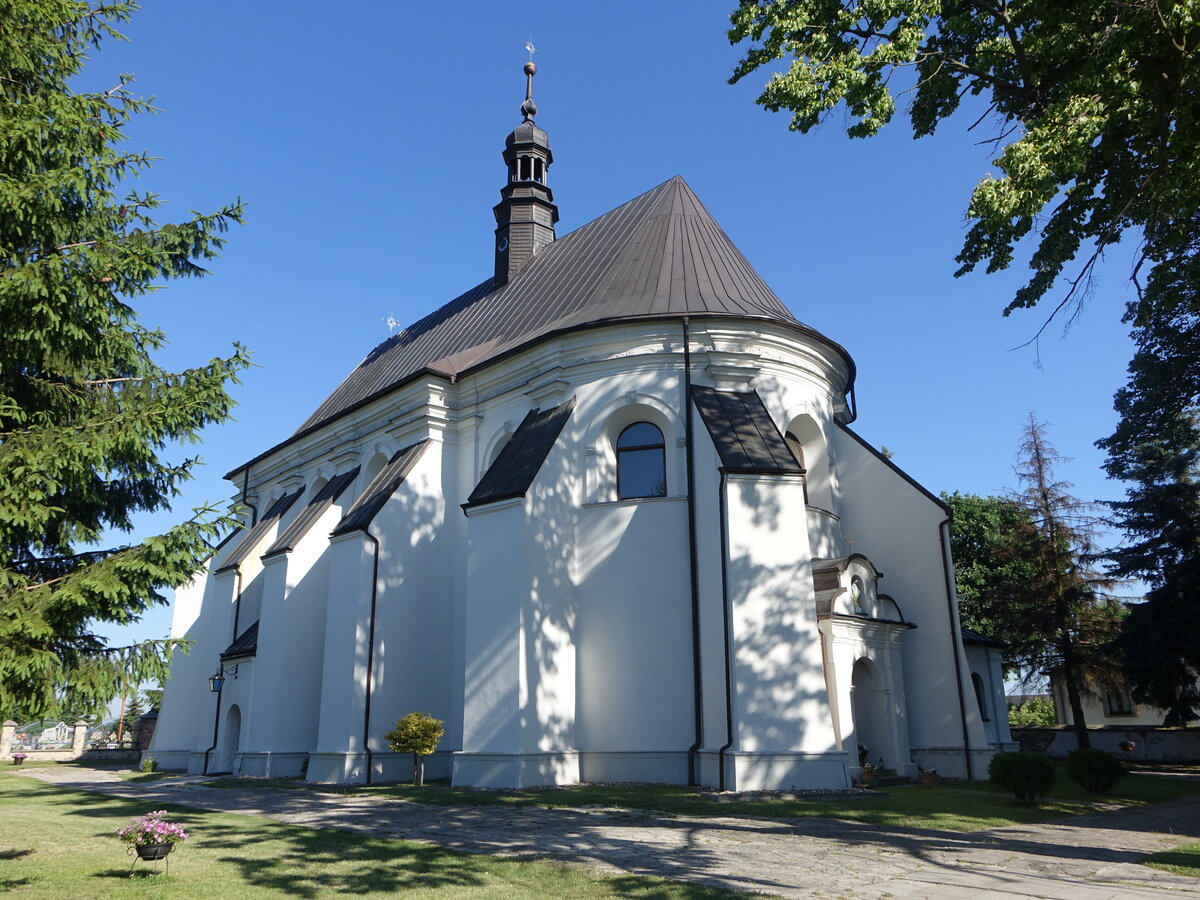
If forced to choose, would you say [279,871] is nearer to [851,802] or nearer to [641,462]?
[851,802]

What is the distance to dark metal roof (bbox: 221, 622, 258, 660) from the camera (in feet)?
72.0

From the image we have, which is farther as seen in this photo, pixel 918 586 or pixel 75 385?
pixel 918 586

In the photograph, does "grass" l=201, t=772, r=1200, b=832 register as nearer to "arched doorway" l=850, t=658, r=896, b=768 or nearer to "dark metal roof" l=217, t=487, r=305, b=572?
"arched doorway" l=850, t=658, r=896, b=768

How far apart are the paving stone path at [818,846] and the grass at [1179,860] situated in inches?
6.2

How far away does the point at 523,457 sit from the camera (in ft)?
56.7

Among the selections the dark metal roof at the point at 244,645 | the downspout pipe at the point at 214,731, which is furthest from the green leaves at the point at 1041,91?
the downspout pipe at the point at 214,731

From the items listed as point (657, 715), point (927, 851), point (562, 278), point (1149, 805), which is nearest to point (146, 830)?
point (927, 851)

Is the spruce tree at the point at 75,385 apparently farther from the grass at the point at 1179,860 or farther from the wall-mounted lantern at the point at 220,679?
the wall-mounted lantern at the point at 220,679

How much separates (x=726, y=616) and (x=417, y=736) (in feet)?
20.2

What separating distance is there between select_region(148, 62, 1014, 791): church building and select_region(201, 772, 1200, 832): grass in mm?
872

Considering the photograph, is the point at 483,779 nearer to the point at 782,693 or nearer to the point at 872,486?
the point at 782,693

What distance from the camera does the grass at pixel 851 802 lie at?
1142 cm

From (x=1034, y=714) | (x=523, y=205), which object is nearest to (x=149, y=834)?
(x=523, y=205)

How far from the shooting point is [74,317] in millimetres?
8492
